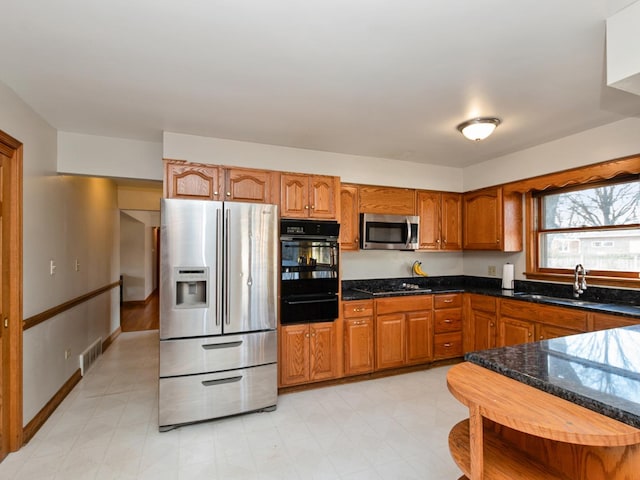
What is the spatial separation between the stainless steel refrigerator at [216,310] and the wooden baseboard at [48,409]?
902 mm

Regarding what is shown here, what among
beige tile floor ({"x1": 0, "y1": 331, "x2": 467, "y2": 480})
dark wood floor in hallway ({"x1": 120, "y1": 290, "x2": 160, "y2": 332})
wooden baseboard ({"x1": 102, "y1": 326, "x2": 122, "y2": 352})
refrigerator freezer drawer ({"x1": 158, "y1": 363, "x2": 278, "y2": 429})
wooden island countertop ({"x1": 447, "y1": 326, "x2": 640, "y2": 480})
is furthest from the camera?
dark wood floor in hallway ({"x1": 120, "y1": 290, "x2": 160, "y2": 332})

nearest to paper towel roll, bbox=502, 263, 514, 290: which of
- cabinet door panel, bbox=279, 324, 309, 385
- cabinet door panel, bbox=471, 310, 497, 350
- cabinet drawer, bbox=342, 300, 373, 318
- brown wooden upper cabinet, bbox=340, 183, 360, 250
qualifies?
cabinet door panel, bbox=471, 310, 497, 350

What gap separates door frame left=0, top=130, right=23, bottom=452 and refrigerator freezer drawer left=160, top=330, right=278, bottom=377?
921 millimetres

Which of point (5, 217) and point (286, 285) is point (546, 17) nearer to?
point (286, 285)

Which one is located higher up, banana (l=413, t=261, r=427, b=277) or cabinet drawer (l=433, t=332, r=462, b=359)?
banana (l=413, t=261, r=427, b=277)

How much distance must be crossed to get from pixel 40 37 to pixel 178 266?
1.58m

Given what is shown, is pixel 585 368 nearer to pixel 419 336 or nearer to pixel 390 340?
pixel 390 340

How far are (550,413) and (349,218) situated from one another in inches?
114

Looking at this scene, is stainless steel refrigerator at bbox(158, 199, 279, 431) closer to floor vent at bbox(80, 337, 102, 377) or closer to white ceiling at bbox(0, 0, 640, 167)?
white ceiling at bbox(0, 0, 640, 167)

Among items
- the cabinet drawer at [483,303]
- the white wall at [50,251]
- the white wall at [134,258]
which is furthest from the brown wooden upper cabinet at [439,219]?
the white wall at [134,258]

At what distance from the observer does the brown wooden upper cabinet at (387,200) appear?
12.8 ft

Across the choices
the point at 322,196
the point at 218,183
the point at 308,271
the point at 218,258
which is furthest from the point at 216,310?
the point at 322,196

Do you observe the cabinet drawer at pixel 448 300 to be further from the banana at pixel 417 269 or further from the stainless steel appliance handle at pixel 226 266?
the stainless steel appliance handle at pixel 226 266

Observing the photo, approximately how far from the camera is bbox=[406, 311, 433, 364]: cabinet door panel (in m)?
3.74
